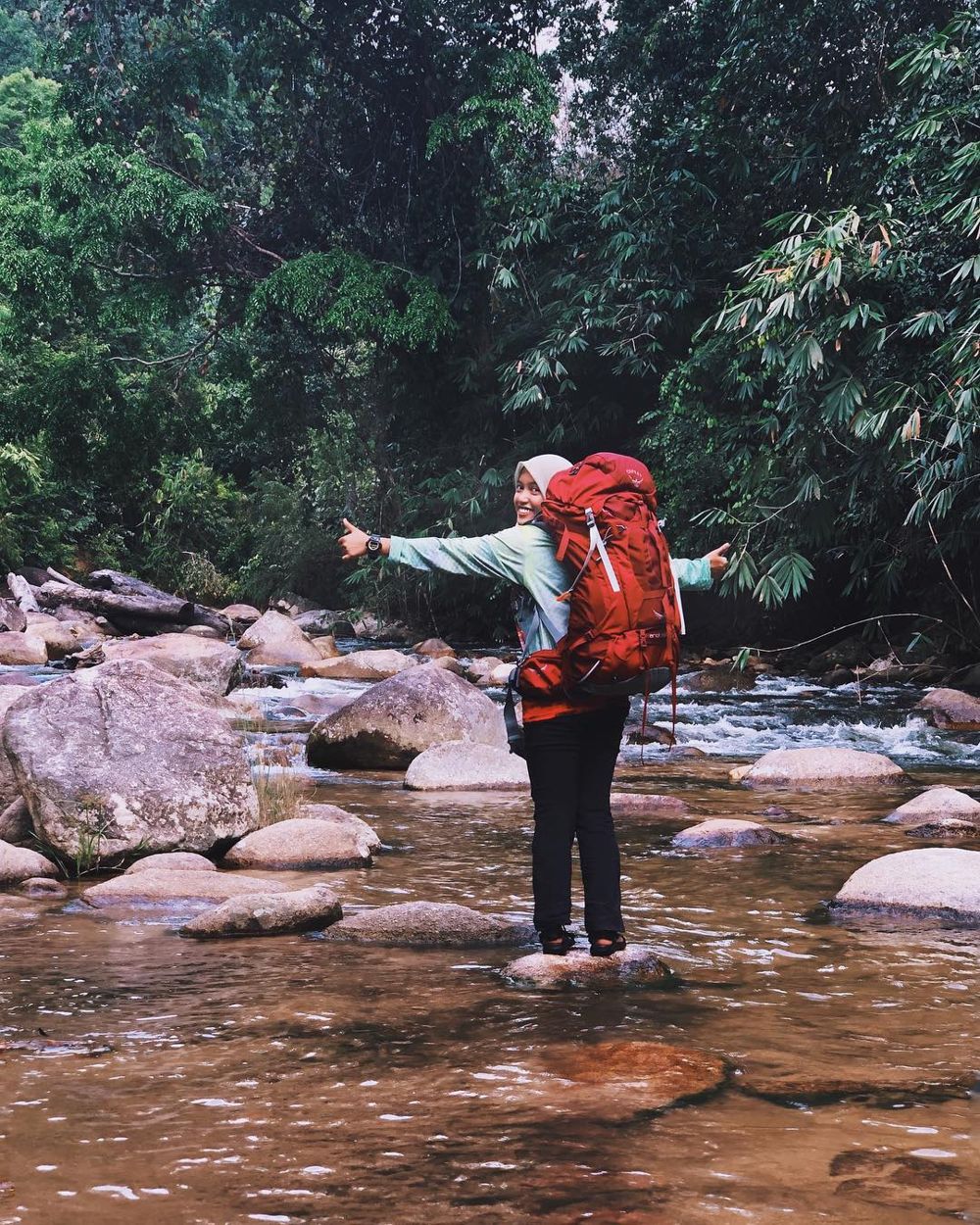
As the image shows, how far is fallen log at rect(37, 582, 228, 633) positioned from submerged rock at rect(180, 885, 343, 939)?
54.2 feet

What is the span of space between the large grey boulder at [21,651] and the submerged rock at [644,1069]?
45.1ft

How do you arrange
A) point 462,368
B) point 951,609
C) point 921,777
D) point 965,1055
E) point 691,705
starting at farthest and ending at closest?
point 462,368
point 951,609
point 691,705
point 921,777
point 965,1055

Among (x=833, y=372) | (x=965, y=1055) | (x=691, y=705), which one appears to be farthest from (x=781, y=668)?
(x=965, y=1055)

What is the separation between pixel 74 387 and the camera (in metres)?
20.8

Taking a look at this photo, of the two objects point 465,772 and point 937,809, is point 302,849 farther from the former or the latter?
point 937,809

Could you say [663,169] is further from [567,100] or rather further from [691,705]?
[691,705]

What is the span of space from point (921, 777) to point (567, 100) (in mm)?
14564

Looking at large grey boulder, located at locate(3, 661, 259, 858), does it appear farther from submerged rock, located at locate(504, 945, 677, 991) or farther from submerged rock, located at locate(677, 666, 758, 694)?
submerged rock, located at locate(677, 666, 758, 694)

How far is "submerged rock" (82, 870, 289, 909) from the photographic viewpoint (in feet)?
16.6

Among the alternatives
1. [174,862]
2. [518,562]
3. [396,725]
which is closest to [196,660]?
[396,725]

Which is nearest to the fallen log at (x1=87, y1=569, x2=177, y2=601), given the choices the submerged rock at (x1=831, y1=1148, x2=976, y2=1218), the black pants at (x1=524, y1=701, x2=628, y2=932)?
the black pants at (x1=524, y1=701, x2=628, y2=932)

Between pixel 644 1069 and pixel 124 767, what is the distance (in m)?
3.39

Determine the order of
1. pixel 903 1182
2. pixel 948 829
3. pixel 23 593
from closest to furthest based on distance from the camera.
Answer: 1. pixel 903 1182
2. pixel 948 829
3. pixel 23 593

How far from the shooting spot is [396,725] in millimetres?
9242
